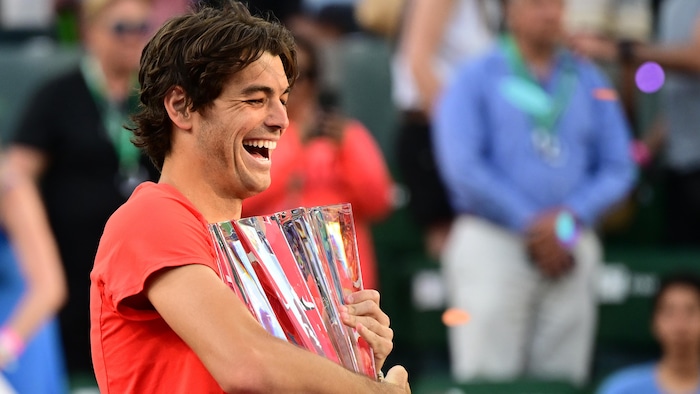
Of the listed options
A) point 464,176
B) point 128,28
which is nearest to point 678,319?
point 464,176

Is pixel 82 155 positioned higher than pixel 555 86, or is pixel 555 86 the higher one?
pixel 555 86

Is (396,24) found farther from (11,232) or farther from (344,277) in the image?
(344,277)

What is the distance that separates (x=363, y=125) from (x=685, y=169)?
5.85 feet

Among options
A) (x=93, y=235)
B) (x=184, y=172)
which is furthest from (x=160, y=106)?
(x=93, y=235)

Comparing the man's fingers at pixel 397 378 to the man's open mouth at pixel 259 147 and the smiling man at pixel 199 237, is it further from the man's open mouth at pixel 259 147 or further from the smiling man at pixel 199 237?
the man's open mouth at pixel 259 147

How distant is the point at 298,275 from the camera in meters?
2.13

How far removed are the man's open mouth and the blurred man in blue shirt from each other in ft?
10.4

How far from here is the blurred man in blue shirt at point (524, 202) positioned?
211 inches

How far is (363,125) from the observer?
6793 mm

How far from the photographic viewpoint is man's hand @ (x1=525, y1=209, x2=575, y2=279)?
5.34 meters

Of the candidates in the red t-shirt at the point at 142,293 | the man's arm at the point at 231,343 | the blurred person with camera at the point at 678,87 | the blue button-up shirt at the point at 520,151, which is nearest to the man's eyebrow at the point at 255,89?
the red t-shirt at the point at 142,293

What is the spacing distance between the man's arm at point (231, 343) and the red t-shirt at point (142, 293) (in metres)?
0.04

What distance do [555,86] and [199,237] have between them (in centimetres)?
369

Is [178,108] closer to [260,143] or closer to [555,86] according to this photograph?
[260,143]
